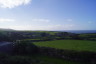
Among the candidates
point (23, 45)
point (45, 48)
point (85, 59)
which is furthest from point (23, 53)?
point (85, 59)

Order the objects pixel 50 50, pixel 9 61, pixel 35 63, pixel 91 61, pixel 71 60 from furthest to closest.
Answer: pixel 50 50 → pixel 71 60 → pixel 91 61 → pixel 35 63 → pixel 9 61

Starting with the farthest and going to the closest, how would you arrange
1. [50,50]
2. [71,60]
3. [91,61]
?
[50,50] → [71,60] → [91,61]

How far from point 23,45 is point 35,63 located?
7499 millimetres

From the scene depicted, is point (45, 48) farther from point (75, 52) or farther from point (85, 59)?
point (85, 59)

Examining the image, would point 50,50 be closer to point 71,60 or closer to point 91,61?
point 71,60

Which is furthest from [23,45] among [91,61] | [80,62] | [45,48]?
[91,61]

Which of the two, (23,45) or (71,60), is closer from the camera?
(71,60)

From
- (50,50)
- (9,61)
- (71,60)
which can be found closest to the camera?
(9,61)

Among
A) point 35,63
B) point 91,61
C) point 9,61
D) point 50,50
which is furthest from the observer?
point 50,50

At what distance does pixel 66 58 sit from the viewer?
51.1ft

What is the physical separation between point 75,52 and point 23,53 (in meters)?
7.97

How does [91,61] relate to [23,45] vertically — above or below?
below

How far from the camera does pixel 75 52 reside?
15164 millimetres

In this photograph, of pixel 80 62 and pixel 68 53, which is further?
pixel 68 53
